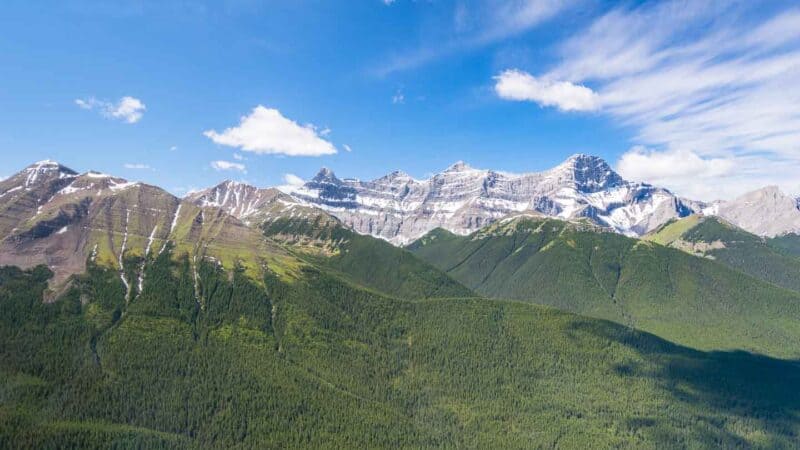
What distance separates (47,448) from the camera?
654ft

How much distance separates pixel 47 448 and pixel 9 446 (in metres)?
11.7

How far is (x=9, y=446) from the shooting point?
19412 cm
